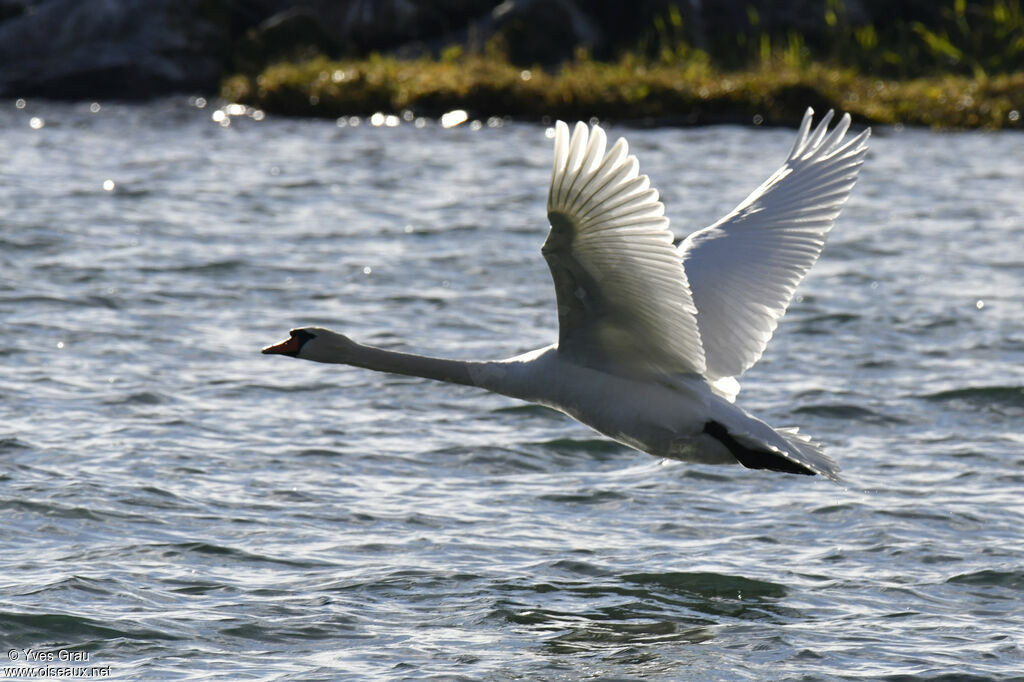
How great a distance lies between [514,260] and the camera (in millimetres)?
13656

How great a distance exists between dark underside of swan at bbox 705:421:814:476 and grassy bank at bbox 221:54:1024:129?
49.0ft

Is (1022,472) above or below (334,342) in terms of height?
below

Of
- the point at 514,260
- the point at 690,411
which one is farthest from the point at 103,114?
the point at 690,411

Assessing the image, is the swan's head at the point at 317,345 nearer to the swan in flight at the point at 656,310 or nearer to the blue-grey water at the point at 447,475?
the swan in flight at the point at 656,310

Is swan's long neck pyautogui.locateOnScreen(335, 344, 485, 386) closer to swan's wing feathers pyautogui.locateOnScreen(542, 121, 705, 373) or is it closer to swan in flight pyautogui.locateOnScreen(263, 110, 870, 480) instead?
swan in flight pyautogui.locateOnScreen(263, 110, 870, 480)

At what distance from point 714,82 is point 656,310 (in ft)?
52.8

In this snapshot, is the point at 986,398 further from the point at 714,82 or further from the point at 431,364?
the point at 714,82

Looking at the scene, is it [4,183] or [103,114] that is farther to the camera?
[103,114]

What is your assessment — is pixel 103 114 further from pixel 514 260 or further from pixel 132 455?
pixel 132 455

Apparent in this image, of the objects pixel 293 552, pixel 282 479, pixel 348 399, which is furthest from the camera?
pixel 348 399

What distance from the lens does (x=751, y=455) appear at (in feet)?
21.0

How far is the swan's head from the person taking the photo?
6.86 metres

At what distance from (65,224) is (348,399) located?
5672 millimetres

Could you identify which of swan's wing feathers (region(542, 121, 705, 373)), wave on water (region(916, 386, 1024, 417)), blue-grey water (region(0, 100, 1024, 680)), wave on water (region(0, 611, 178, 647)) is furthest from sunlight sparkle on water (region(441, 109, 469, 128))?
wave on water (region(0, 611, 178, 647))
